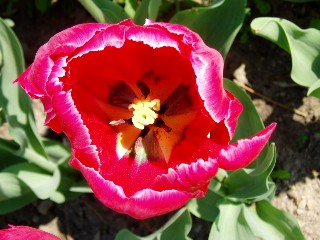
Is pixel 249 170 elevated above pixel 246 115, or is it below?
below

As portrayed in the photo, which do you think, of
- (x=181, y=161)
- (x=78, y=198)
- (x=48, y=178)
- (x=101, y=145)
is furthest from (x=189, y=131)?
(x=78, y=198)

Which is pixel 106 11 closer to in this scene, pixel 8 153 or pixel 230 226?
pixel 8 153

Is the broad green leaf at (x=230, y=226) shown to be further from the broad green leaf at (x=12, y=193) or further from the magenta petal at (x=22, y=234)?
the broad green leaf at (x=12, y=193)

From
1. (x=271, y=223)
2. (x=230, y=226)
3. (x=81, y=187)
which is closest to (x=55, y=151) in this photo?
(x=81, y=187)

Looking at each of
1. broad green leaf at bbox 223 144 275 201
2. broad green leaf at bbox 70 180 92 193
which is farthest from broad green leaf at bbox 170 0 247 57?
broad green leaf at bbox 70 180 92 193

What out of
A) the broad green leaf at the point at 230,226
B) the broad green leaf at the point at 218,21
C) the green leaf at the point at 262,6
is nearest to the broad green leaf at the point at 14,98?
the broad green leaf at the point at 218,21
